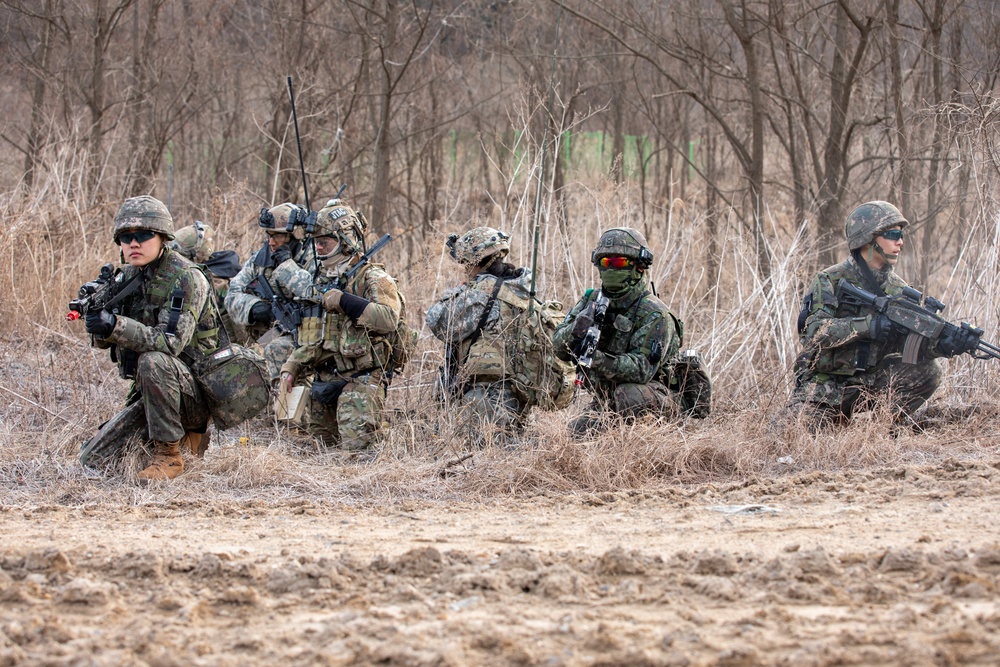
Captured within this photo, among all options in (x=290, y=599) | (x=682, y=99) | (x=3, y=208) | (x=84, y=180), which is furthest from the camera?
(x=682, y=99)

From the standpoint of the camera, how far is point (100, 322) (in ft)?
18.4

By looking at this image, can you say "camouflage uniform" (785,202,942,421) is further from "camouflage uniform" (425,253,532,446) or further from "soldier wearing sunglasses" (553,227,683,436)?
"camouflage uniform" (425,253,532,446)

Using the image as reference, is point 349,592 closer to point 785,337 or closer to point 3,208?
point 785,337

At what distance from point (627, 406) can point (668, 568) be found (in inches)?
99.2

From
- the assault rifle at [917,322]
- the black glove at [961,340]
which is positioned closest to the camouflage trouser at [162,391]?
the assault rifle at [917,322]

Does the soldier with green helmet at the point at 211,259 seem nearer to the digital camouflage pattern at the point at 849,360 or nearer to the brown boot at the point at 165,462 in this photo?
the brown boot at the point at 165,462

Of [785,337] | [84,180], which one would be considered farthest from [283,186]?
[785,337]

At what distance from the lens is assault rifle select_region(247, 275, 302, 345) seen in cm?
768

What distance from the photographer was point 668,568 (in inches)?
150

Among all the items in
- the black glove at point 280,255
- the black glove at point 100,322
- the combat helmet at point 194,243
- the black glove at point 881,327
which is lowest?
the black glove at point 881,327

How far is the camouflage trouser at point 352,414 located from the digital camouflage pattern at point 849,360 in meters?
2.56

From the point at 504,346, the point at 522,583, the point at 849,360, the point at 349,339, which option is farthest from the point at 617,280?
the point at 522,583

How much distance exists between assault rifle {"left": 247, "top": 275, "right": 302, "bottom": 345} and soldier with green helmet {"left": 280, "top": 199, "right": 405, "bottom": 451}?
555 millimetres

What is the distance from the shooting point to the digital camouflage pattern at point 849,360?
6.63 meters
